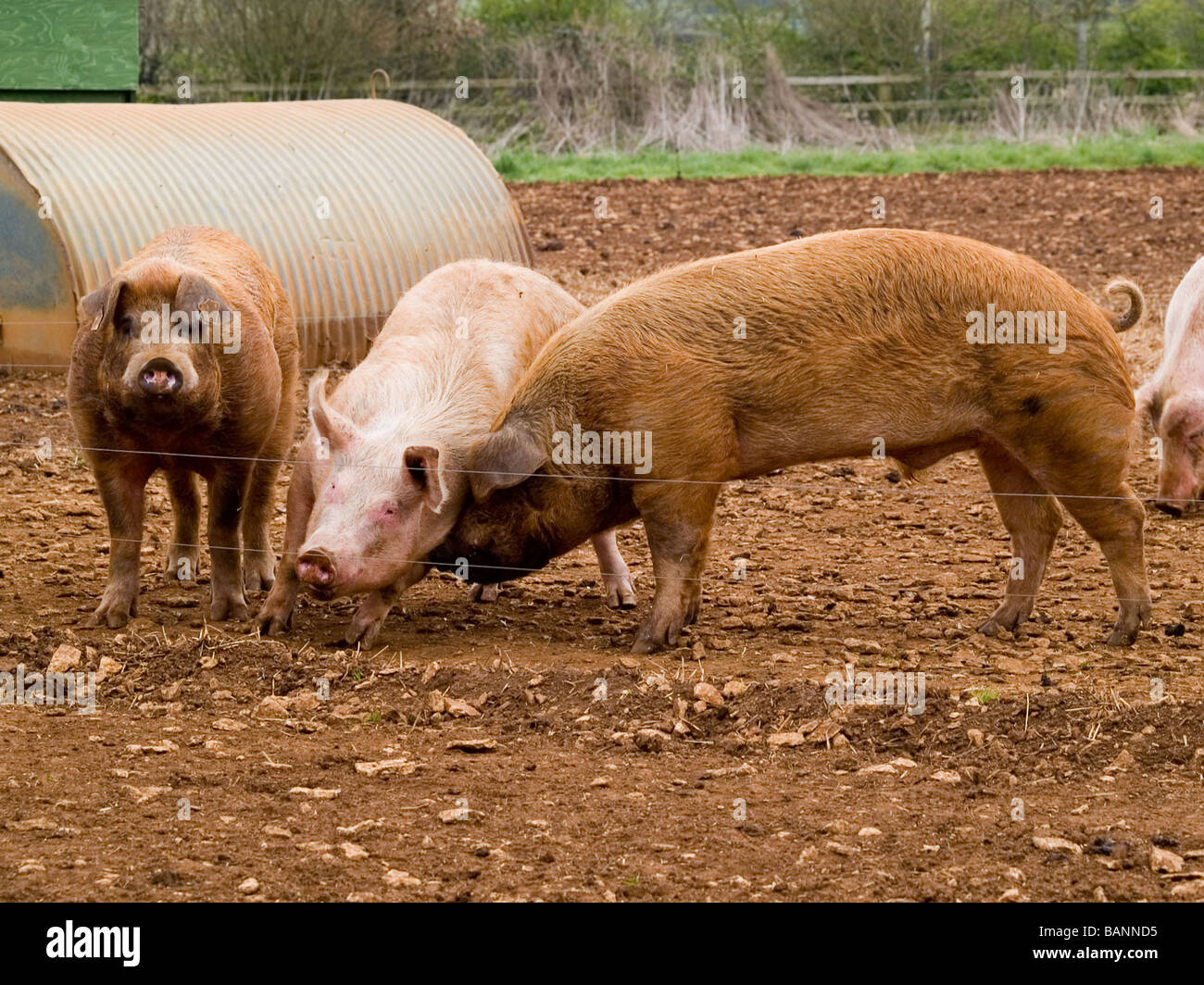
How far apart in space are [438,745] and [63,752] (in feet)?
3.47

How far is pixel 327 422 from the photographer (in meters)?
5.79

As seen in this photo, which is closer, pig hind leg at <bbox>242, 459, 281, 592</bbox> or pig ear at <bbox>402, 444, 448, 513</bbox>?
pig ear at <bbox>402, 444, 448, 513</bbox>

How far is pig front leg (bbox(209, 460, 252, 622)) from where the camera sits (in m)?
6.30

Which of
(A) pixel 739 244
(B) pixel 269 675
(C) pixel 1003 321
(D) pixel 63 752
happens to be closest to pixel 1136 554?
(C) pixel 1003 321

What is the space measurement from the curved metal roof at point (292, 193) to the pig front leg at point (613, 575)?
4.31 metres

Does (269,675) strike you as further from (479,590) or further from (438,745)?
(479,590)

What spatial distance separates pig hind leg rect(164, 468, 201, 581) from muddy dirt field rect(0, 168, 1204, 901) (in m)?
0.10

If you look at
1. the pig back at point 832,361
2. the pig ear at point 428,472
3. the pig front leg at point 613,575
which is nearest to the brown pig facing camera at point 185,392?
the pig ear at point 428,472

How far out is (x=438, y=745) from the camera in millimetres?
5004

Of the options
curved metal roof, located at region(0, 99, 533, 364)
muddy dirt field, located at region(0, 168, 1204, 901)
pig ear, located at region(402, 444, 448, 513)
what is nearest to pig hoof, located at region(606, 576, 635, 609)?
muddy dirt field, located at region(0, 168, 1204, 901)

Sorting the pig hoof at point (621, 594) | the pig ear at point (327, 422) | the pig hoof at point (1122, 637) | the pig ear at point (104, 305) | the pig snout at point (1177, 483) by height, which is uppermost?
the pig ear at point (104, 305)

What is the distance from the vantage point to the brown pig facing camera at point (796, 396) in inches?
228

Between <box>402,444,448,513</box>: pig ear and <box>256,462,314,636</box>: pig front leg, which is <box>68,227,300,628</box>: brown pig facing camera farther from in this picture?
<box>402,444,448,513</box>: pig ear

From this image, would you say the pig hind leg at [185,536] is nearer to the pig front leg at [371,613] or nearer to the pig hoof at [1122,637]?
the pig front leg at [371,613]
